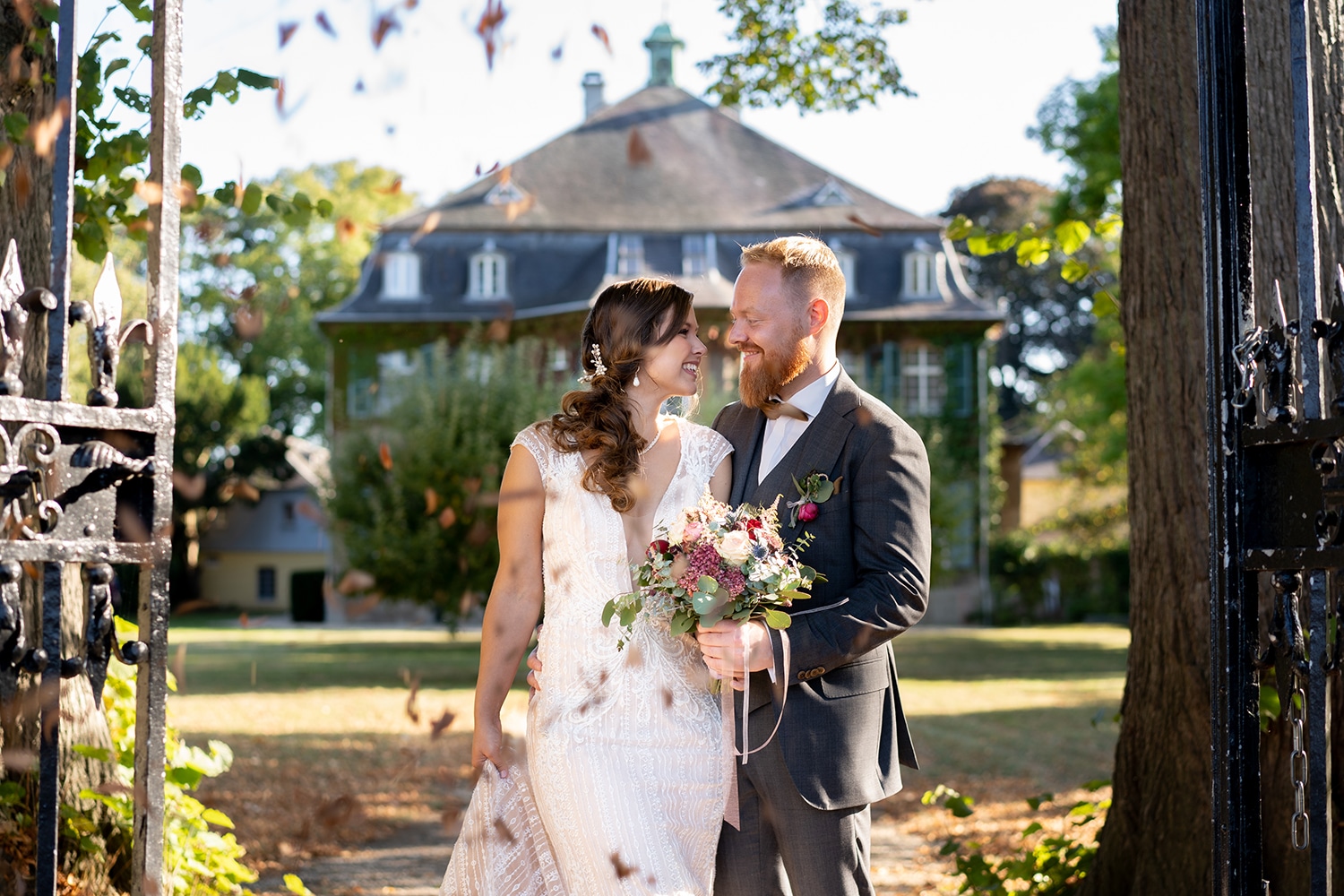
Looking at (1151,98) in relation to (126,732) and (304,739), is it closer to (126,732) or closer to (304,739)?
(126,732)

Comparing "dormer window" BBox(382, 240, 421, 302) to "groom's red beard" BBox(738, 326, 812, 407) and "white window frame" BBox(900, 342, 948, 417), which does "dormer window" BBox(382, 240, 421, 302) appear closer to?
"white window frame" BBox(900, 342, 948, 417)

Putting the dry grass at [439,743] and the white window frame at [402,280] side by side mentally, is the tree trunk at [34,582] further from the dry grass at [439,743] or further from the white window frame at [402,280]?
the white window frame at [402,280]

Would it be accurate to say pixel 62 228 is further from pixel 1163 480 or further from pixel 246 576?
pixel 246 576

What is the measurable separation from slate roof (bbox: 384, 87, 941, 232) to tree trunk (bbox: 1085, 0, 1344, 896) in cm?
2750

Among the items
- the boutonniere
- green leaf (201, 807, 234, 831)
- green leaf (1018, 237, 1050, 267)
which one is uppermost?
green leaf (1018, 237, 1050, 267)

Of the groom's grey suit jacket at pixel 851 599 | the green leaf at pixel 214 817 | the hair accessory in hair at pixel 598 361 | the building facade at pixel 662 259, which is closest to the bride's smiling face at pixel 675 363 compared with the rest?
the hair accessory in hair at pixel 598 361

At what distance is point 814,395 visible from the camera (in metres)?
3.87

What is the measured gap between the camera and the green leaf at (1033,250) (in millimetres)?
6695

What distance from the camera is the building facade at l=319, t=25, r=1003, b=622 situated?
33.0 metres

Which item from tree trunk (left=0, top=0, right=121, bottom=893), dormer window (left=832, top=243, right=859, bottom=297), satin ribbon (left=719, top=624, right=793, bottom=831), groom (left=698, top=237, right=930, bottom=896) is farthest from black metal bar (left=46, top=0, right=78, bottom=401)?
dormer window (left=832, top=243, right=859, bottom=297)

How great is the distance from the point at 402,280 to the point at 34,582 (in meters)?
31.2

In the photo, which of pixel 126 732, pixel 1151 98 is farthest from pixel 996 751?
pixel 126 732

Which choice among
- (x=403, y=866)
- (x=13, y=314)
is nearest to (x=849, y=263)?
(x=403, y=866)

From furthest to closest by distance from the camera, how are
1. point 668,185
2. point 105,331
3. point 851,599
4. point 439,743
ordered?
point 668,185 → point 439,743 → point 851,599 → point 105,331
